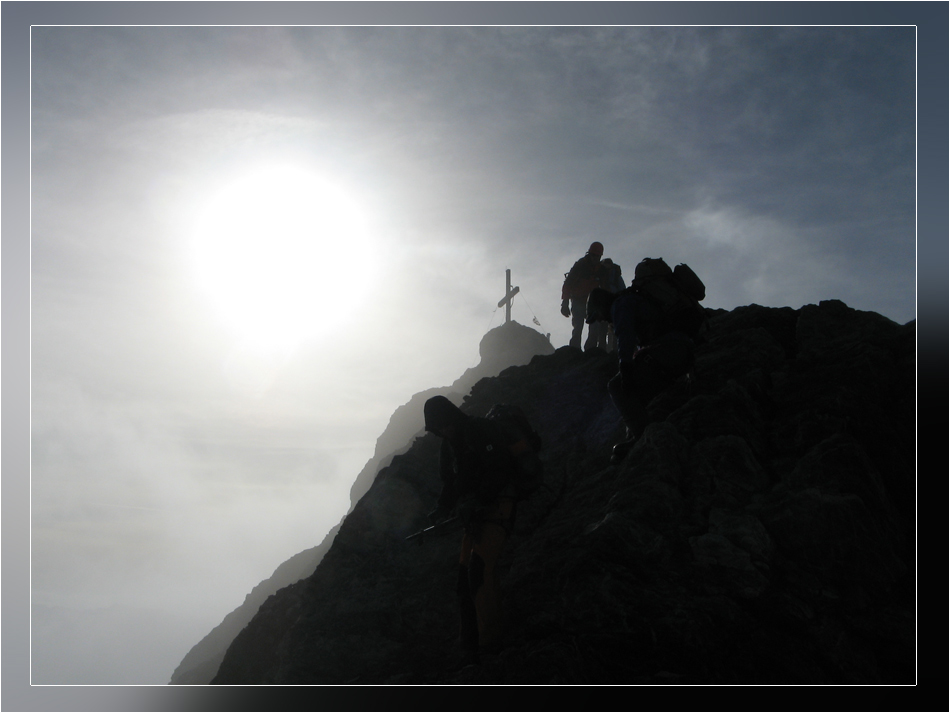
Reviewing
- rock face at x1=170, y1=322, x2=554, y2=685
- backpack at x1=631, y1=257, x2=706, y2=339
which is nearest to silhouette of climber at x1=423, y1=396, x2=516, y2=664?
backpack at x1=631, y1=257, x2=706, y2=339

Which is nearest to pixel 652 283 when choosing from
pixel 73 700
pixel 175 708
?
pixel 175 708

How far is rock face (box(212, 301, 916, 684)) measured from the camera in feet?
20.6

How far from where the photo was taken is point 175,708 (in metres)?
6.48

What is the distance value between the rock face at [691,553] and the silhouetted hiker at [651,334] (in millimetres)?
402

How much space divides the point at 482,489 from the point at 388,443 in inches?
1981

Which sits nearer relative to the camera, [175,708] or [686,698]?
[686,698]

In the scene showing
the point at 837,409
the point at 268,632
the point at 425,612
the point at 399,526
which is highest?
the point at 837,409

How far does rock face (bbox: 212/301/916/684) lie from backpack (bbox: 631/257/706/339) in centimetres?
101

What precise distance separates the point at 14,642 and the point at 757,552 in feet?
25.4

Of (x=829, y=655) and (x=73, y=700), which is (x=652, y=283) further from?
(x=73, y=700)

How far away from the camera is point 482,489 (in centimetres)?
723

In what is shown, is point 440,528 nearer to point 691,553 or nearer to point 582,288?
point 691,553

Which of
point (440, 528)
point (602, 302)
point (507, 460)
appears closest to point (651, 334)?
point (602, 302)

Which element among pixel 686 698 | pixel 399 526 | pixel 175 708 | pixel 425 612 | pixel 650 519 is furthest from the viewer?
pixel 399 526
